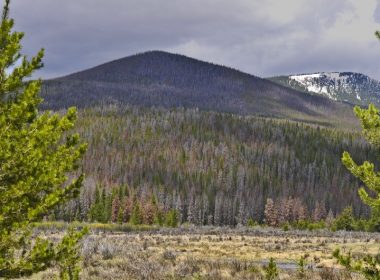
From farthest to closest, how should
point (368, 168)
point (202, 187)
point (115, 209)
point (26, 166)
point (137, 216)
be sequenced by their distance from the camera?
point (202, 187)
point (115, 209)
point (137, 216)
point (368, 168)
point (26, 166)

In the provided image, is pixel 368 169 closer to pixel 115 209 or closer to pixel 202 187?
pixel 115 209

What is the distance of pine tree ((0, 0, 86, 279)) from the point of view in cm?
955

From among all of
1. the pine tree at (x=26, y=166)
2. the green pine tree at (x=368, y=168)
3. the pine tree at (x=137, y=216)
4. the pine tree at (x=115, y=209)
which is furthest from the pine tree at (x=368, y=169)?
the pine tree at (x=115, y=209)

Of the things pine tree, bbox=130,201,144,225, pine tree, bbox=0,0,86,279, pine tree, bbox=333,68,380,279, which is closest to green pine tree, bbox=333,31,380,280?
pine tree, bbox=333,68,380,279

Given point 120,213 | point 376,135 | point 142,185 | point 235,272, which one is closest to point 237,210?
point 142,185

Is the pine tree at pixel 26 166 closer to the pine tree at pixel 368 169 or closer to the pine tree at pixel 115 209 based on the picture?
the pine tree at pixel 368 169

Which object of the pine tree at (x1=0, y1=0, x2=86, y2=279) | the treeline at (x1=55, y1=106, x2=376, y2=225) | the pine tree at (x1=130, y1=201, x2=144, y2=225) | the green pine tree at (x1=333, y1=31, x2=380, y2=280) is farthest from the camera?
the treeline at (x1=55, y1=106, x2=376, y2=225)

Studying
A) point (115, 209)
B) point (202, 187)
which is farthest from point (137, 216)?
point (202, 187)

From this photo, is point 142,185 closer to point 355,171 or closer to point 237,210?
point 237,210

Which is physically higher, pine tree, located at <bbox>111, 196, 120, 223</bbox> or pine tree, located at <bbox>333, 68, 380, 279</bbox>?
pine tree, located at <bbox>333, 68, 380, 279</bbox>

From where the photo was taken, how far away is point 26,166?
32.0ft

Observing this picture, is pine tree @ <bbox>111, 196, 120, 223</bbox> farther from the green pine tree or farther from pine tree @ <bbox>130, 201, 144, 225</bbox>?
the green pine tree

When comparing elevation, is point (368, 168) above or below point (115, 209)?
above

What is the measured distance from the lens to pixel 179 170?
176 m
